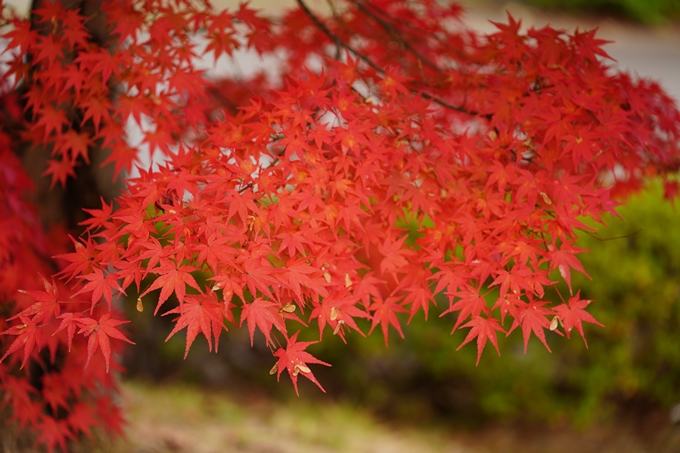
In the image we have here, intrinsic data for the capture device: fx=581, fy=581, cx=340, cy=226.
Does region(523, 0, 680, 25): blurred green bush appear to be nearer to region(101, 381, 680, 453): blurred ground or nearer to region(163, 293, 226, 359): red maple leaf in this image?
region(101, 381, 680, 453): blurred ground

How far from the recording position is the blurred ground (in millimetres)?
3125

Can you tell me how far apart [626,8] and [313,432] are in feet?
34.2

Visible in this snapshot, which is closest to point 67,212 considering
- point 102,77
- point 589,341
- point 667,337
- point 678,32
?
point 102,77

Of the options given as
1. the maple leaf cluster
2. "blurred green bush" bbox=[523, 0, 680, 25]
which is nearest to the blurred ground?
the maple leaf cluster

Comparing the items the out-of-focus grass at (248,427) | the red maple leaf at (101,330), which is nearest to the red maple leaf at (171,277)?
the red maple leaf at (101,330)

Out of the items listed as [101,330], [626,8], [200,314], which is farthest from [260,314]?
[626,8]

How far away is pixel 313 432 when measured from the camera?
11.0ft

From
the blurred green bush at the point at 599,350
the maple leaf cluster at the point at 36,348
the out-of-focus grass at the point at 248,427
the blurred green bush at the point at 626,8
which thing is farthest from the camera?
the blurred green bush at the point at 626,8

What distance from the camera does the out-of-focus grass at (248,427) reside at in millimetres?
3025

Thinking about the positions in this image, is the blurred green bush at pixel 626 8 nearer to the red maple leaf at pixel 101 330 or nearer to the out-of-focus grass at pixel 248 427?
the out-of-focus grass at pixel 248 427

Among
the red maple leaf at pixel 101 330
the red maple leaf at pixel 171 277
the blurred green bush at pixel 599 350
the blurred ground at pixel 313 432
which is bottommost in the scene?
the blurred ground at pixel 313 432

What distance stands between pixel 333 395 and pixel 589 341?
5.34 feet

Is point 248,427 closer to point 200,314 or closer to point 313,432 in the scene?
point 313,432

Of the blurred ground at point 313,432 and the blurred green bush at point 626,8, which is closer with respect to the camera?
the blurred ground at point 313,432
